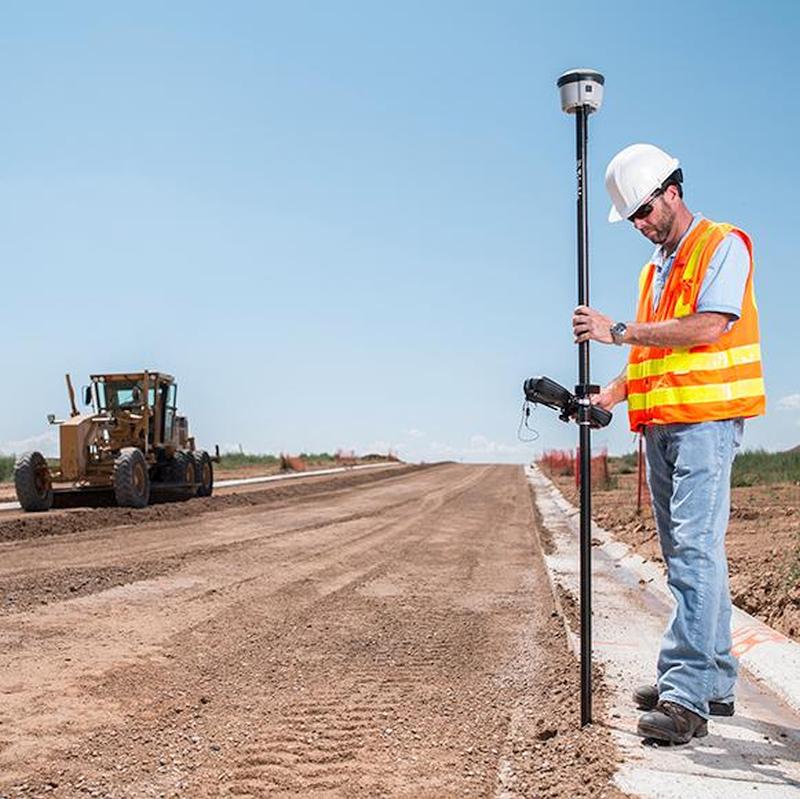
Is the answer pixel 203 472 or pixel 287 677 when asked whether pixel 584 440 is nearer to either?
pixel 287 677

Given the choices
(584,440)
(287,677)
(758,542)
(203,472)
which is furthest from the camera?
(203,472)

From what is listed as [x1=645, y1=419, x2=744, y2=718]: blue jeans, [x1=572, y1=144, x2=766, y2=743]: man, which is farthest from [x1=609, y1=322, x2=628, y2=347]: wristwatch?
[x1=645, y1=419, x2=744, y2=718]: blue jeans

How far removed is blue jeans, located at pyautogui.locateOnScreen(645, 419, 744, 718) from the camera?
12.6 ft

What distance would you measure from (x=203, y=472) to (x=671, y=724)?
18409mm

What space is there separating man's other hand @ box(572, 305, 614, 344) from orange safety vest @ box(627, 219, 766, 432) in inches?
10.2

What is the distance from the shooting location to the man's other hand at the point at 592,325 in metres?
3.98

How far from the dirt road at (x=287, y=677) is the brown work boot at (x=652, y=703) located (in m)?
0.19

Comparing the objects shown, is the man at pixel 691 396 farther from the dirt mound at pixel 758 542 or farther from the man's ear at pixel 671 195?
the dirt mound at pixel 758 542

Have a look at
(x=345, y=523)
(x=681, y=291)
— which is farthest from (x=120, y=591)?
(x=345, y=523)

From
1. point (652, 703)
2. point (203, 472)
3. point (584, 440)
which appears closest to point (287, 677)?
point (652, 703)

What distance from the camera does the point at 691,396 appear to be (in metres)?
3.92

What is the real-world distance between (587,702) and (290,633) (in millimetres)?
2706

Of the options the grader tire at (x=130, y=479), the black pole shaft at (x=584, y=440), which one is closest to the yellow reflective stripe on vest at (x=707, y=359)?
the black pole shaft at (x=584, y=440)

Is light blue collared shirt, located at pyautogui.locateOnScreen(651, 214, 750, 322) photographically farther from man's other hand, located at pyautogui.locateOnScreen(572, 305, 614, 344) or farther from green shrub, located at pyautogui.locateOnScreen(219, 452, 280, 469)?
green shrub, located at pyautogui.locateOnScreen(219, 452, 280, 469)
